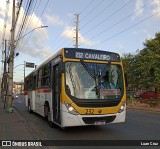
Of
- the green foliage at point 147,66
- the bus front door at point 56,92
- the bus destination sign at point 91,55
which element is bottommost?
the bus front door at point 56,92

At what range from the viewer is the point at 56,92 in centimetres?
1227

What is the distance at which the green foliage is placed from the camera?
4241 cm

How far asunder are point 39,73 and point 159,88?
27.6 metres

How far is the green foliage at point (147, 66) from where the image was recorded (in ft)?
139

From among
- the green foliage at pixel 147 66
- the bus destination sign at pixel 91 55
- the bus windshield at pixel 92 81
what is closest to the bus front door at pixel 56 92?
the bus windshield at pixel 92 81

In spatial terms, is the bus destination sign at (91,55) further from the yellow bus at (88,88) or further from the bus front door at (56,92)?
the bus front door at (56,92)

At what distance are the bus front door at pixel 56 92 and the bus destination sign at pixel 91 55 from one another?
86 cm

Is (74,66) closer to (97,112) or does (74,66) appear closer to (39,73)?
(97,112)

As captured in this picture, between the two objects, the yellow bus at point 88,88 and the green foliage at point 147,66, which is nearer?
the yellow bus at point 88,88

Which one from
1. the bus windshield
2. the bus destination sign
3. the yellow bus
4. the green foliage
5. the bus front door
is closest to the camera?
the yellow bus

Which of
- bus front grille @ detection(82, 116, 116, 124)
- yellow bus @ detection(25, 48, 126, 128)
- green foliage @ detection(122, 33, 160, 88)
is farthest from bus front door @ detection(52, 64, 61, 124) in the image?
green foliage @ detection(122, 33, 160, 88)

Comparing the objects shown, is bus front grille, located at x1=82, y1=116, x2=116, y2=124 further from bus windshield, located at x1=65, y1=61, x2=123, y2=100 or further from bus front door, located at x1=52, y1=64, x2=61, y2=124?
bus front door, located at x1=52, y1=64, x2=61, y2=124

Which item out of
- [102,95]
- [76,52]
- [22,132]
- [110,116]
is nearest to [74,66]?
[76,52]

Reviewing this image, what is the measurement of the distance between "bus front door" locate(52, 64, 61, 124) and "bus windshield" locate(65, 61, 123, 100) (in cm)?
60
